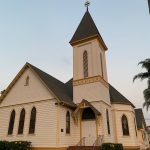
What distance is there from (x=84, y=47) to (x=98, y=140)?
11.0 metres

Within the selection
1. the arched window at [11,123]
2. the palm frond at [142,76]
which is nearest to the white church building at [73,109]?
the arched window at [11,123]

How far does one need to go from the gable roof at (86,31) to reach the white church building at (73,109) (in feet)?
0.39

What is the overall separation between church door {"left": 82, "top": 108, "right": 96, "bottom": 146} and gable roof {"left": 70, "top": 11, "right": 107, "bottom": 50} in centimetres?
898

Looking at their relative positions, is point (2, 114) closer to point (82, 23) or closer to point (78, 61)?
point (78, 61)

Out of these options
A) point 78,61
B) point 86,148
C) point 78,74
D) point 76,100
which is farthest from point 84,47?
point 86,148

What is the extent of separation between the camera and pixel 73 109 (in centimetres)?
1966

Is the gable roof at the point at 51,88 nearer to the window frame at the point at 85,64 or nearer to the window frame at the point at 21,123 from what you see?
the window frame at the point at 85,64

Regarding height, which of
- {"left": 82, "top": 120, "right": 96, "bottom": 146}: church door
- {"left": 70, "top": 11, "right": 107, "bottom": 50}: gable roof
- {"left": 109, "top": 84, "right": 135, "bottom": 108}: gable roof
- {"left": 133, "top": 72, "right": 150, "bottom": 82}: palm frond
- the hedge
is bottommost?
the hedge

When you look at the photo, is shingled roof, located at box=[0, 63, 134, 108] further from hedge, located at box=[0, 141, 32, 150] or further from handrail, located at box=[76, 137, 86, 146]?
hedge, located at box=[0, 141, 32, 150]

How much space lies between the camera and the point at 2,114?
20875mm

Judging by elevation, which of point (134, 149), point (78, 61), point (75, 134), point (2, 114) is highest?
point (78, 61)

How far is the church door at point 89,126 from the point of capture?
1827 centimetres

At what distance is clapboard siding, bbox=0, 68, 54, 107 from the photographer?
61.1 ft

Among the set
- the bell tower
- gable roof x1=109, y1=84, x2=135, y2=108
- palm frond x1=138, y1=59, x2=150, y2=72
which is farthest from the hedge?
palm frond x1=138, y1=59, x2=150, y2=72
